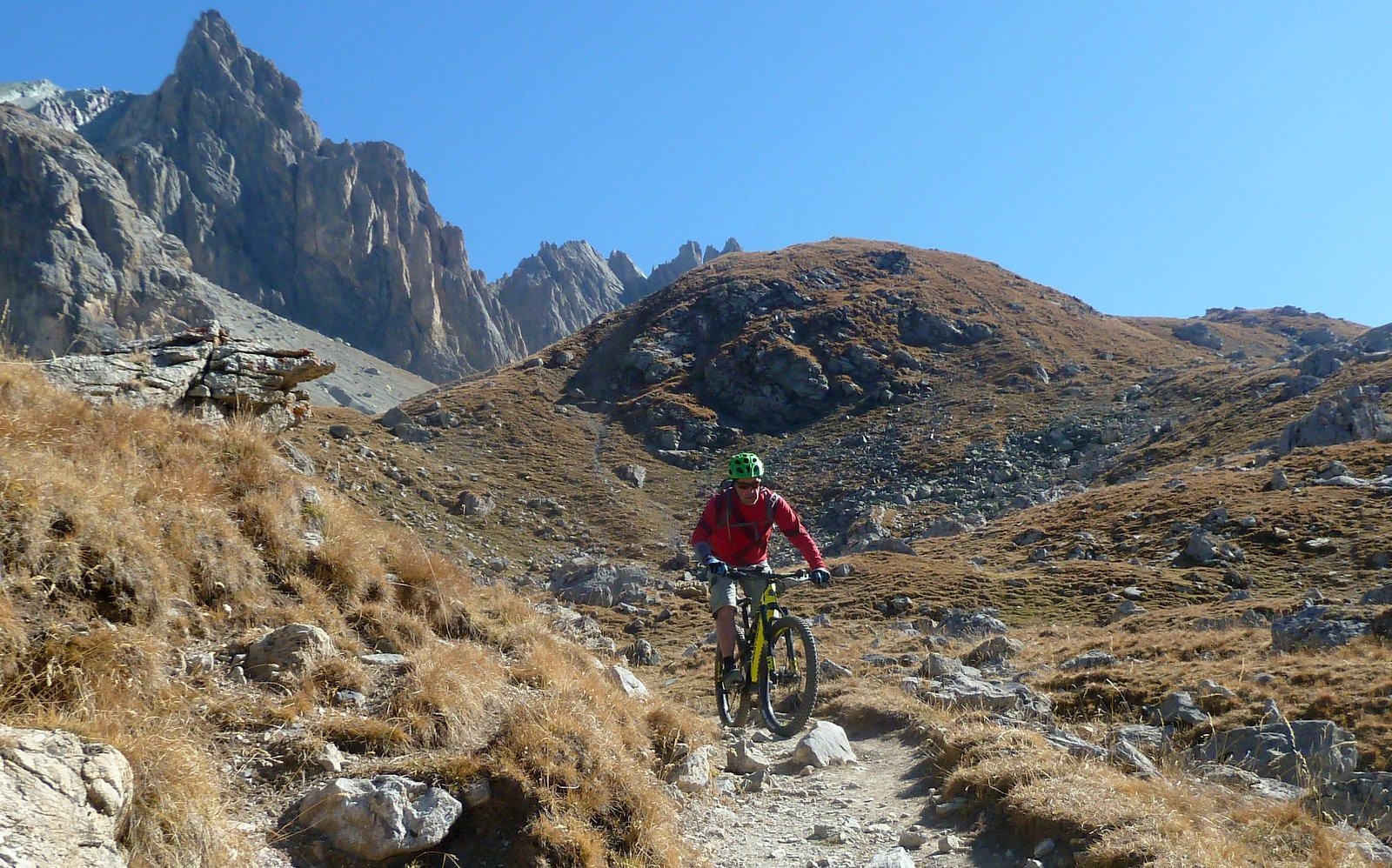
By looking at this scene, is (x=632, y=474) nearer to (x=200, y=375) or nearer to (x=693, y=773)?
(x=200, y=375)

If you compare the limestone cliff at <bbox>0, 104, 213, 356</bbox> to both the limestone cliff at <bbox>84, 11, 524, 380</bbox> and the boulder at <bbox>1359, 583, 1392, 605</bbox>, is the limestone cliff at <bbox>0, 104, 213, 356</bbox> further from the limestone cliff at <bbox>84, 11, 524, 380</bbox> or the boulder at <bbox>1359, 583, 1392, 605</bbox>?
the boulder at <bbox>1359, 583, 1392, 605</bbox>

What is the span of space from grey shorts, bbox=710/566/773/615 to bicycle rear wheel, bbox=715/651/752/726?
0.70 m

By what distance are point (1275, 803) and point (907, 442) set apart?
167 feet

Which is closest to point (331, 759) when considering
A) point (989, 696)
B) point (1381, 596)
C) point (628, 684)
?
point (628, 684)

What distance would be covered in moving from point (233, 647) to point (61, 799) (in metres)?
2.68

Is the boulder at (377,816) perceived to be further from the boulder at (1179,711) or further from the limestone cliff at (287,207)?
the limestone cliff at (287,207)

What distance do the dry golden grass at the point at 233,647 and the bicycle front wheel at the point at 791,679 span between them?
839mm

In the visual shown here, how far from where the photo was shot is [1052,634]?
1609cm

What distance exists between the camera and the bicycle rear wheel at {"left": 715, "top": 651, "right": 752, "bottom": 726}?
299 inches

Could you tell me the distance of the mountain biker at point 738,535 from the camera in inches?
300

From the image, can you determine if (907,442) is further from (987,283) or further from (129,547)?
(129,547)

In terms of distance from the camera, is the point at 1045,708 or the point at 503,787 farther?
the point at 1045,708

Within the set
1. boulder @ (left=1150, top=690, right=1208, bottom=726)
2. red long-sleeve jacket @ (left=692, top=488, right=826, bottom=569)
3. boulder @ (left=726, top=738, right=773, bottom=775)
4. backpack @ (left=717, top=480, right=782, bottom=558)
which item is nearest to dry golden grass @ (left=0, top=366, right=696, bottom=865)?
boulder @ (left=726, top=738, right=773, bottom=775)

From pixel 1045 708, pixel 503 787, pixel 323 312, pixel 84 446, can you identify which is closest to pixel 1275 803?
pixel 1045 708
